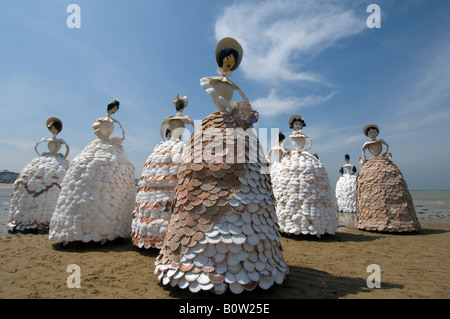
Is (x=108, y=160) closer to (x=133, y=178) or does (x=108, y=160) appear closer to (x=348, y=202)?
(x=133, y=178)

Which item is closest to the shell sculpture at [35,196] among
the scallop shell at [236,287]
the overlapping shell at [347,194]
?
the scallop shell at [236,287]

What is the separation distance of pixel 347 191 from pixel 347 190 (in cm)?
7

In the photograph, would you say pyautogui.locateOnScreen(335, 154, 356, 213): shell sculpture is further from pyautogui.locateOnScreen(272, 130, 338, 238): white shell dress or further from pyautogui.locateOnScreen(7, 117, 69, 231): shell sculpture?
pyautogui.locateOnScreen(7, 117, 69, 231): shell sculpture

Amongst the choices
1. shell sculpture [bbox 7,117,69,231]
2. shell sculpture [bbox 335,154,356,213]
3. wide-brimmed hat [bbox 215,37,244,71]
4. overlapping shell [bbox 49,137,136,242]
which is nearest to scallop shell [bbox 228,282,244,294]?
wide-brimmed hat [bbox 215,37,244,71]

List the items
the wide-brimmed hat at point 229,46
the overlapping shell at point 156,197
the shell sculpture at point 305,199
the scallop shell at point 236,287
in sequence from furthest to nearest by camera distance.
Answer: the shell sculpture at point 305,199 → the overlapping shell at point 156,197 → the wide-brimmed hat at point 229,46 → the scallop shell at point 236,287

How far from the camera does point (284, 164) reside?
24.5ft

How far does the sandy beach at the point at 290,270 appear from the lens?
3098mm

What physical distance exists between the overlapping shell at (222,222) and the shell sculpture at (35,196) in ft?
21.4

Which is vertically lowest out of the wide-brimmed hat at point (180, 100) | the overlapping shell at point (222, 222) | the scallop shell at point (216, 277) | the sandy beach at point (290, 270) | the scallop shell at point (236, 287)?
the sandy beach at point (290, 270)

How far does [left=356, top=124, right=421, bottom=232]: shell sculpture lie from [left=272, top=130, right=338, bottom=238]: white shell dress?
2.17m

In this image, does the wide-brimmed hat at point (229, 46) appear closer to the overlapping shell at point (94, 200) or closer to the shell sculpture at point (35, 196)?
the overlapping shell at point (94, 200)
